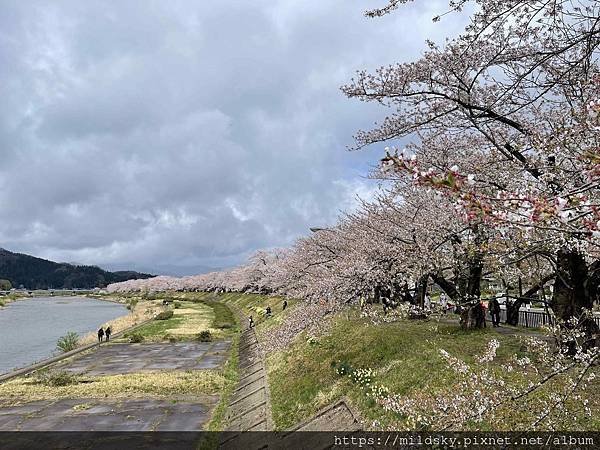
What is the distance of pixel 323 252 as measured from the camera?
2783 centimetres

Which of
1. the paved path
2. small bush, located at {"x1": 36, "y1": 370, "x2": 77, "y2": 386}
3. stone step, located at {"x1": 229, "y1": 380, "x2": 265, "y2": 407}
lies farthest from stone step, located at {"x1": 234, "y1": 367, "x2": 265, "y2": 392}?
small bush, located at {"x1": 36, "y1": 370, "x2": 77, "y2": 386}

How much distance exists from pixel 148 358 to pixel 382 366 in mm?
23018

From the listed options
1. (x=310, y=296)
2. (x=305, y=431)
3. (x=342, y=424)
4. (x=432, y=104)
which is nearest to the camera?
(x=432, y=104)

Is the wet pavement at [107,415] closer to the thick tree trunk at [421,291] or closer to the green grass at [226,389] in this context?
the green grass at [226,389]

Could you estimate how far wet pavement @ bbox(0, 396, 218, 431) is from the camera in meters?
17.3

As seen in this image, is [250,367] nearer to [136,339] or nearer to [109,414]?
[109,414]

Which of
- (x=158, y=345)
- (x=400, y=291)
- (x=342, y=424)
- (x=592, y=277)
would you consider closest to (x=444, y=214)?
(x=592, y=277)

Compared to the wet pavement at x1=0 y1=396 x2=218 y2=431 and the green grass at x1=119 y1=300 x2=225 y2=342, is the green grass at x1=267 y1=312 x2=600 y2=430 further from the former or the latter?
the green grass at x1=119 y1=300 x2=225 y2=342

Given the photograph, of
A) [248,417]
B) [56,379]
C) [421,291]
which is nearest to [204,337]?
[56,379]

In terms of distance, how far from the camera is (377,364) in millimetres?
14891

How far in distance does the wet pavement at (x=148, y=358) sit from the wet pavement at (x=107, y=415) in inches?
306

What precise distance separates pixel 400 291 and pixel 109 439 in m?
12.9

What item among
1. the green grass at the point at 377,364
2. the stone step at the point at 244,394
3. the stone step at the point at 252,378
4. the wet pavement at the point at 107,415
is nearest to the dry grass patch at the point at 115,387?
the stone step at the point at 252,378

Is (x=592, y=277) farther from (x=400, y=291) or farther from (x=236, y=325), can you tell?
(x=236, y=325)
